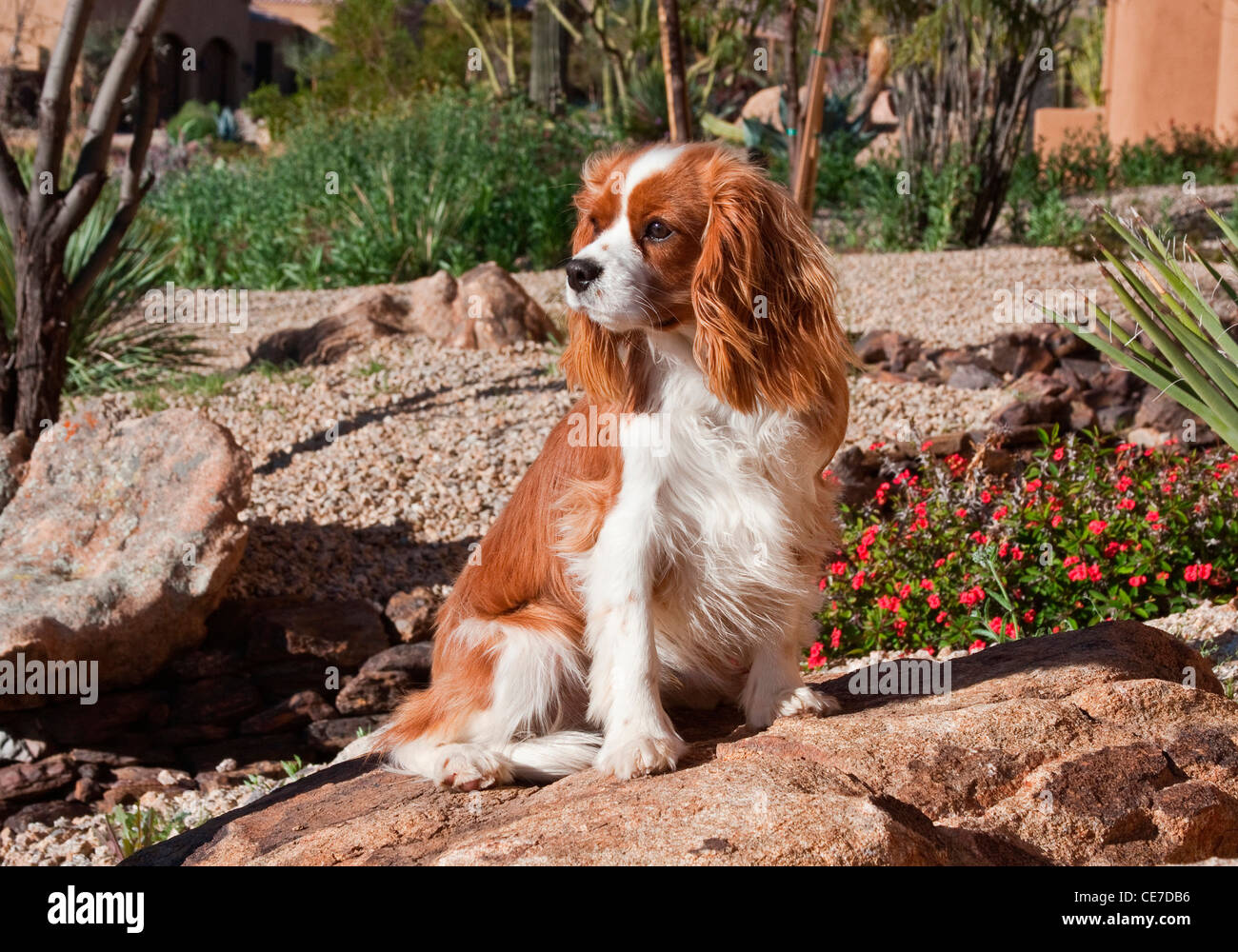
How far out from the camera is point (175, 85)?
33.9 meters

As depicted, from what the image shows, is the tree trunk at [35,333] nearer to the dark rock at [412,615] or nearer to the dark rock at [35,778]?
the dark rock at [35,778]

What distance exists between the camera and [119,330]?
9523 mm

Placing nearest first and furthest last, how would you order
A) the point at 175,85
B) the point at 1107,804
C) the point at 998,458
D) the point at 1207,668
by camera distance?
the point at 1107,804
the point at 1207,668
the point at 998,458
the point at 175,85

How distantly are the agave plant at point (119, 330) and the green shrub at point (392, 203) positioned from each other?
2194 mm

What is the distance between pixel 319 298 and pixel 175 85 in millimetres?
25698

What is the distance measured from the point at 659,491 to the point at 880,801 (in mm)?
907

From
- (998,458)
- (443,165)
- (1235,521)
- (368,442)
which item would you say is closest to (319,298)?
(443,165)

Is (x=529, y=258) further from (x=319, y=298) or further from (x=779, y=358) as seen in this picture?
(x=779, y=358)

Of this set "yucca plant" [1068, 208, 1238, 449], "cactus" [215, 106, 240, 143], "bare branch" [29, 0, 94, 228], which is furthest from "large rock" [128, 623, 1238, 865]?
"cactus" [215, 106, 240, 143]

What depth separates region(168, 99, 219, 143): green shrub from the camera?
2492 centimetres

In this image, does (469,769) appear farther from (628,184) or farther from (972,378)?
(972,378)

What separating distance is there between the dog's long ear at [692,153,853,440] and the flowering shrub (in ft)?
6.64

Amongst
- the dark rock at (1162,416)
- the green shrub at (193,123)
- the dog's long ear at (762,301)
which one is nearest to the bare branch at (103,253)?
the dog's long ear at (762,301)

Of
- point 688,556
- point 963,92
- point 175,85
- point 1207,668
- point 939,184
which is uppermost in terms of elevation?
point 175,85
